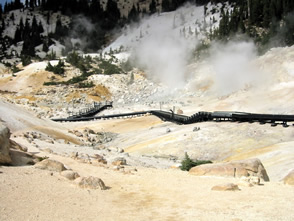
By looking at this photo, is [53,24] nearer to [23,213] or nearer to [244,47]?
[244,47]

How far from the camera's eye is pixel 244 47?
272 feet

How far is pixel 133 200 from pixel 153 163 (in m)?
11.8

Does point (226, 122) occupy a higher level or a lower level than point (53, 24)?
lower

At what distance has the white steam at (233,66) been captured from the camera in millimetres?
65250

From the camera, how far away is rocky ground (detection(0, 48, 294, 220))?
10.9 metres

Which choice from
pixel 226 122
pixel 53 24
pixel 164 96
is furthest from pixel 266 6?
pixel 53 24

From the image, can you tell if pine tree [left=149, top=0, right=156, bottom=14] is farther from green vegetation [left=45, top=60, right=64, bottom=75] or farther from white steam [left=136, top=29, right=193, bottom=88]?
green vegetation [left=45, top=60, right=64, bottom=75]

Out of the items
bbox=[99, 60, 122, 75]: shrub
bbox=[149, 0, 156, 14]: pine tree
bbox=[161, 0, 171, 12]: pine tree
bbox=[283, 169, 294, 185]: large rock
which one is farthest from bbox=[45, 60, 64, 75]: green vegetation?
bbox=[149, 0, 156, 14]: pine tree

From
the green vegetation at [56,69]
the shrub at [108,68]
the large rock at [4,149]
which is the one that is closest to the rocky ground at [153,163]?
the large rock at [4,149]

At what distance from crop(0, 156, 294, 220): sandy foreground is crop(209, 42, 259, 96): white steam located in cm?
4901

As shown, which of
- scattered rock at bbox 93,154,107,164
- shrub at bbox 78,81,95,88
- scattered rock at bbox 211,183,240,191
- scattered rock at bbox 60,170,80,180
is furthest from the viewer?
shrub at bbox 78,81,95,88

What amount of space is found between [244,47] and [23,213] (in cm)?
8114

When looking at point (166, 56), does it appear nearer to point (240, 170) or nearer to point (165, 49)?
point (165, 49)

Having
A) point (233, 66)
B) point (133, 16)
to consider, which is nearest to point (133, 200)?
point (233, 66)
